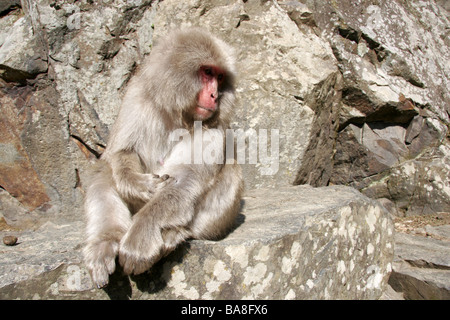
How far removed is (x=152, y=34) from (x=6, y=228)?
2.82 metres

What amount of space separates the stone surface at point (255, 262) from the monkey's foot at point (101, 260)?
154mm

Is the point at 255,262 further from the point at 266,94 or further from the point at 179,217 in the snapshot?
the point at 266,94

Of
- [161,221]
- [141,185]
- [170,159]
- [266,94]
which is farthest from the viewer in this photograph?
[266,94]

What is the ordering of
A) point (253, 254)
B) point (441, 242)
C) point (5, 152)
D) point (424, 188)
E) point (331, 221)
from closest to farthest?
point (253, 254) < point (331, 221) < point (441, 242) < point (5, 152) < point (424, 188)

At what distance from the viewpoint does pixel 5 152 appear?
15.2 feet

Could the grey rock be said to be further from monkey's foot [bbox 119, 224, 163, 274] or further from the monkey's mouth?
monkey's foot [bbox 119, 224, 163, 274]

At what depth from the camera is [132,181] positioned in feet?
8.69

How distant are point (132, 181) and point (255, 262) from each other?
0.93 m

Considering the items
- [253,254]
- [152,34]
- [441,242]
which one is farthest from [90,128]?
[441,242]

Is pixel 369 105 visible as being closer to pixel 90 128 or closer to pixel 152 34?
pixel 152 34

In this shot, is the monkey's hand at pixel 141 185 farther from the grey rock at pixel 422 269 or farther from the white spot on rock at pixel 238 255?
A: the grey rock at pixel 422 269

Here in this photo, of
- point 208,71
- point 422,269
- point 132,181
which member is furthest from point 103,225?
point 422,269

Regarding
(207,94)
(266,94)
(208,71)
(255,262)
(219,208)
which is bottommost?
(255,262)

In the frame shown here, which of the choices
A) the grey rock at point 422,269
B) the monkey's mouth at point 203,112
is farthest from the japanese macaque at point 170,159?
the grey rock at point 422,269
